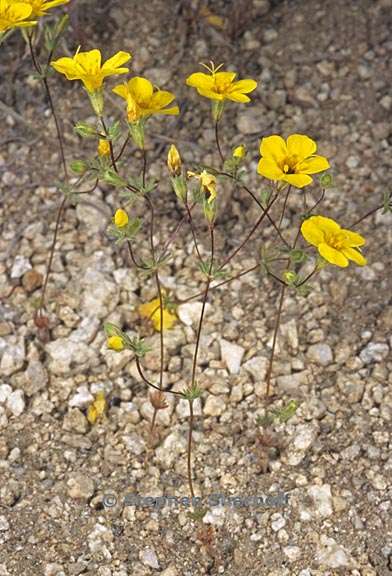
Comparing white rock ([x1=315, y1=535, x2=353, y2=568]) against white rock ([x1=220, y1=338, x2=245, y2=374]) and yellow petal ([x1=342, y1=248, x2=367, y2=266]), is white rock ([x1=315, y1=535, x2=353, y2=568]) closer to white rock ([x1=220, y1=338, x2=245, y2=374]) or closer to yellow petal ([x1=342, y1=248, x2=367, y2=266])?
white rock ([x1=220, y1=338, x2=245, y2=374])

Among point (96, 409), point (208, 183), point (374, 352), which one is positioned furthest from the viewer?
point (374, 352)

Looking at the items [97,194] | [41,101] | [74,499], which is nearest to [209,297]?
[97,194]

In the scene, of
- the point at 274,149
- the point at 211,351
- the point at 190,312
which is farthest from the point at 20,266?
the point at 274,149

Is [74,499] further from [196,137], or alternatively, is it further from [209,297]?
[196,137]

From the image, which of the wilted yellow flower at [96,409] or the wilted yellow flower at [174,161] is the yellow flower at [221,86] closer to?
the wilted yellow flower at [174,161]

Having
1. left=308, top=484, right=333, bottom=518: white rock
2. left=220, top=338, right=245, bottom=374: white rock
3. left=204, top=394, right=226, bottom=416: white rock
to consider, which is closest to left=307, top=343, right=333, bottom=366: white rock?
left=220, top=338, right=245, bottom=374: white rock

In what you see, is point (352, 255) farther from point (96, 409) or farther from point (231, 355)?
point (96, 409)

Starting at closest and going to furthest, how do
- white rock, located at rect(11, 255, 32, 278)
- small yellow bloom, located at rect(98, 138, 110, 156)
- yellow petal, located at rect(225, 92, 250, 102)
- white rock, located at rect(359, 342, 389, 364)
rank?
yellow petal, located at rect(225, 92, 250, 102) < small yellow bloom, located at rect(98, 138, 110, 156) < white rock, located at rect(359, 342, 389, 364) < white rock, located at rect(11, 255, 32, 278)
